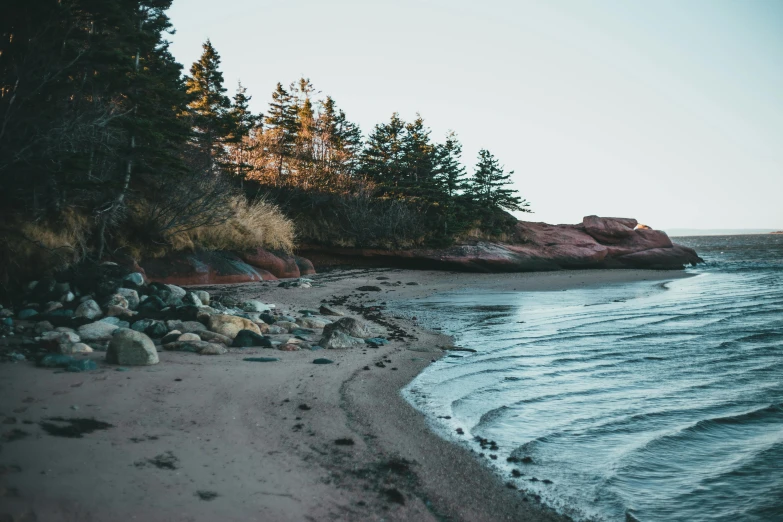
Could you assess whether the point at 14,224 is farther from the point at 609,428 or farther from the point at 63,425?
the point at 609,428

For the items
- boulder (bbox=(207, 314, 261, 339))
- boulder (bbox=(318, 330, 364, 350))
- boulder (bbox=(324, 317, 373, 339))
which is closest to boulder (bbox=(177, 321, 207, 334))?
boulder (bbox=(207, 314, 261, 339))

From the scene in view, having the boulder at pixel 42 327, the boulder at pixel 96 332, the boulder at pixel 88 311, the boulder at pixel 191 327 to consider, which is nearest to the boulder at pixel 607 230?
the boulder at pixel 191 327

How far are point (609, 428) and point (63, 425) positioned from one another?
470cm

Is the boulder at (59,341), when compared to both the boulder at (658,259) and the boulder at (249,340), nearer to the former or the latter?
the boulder at (249,340)

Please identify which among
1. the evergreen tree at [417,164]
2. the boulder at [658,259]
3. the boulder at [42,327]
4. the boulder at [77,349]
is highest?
the evergreen tree at [417,164]

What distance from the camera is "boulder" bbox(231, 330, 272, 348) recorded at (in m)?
7.04

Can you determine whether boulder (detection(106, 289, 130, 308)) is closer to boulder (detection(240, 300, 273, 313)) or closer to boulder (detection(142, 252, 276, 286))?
boulder (detection(240, 300, 273, 313))

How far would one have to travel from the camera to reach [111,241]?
1274 centimetres

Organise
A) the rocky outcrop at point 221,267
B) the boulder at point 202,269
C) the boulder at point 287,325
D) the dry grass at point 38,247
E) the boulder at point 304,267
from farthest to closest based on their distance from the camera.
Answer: the boulder at point 304,267 < the rocky outcrop at point 221,267 < the boulder at point 202,269 < the dry grass at point 38,247 < the boulder at point 287,325

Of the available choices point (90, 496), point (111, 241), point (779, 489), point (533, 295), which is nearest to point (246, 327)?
point (90, 496)

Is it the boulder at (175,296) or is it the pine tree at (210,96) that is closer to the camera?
the boulder at (175,296)

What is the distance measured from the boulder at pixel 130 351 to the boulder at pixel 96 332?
3.77ft

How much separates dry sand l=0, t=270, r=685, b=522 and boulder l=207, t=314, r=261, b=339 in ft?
4.10

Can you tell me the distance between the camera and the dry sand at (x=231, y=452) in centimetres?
276
